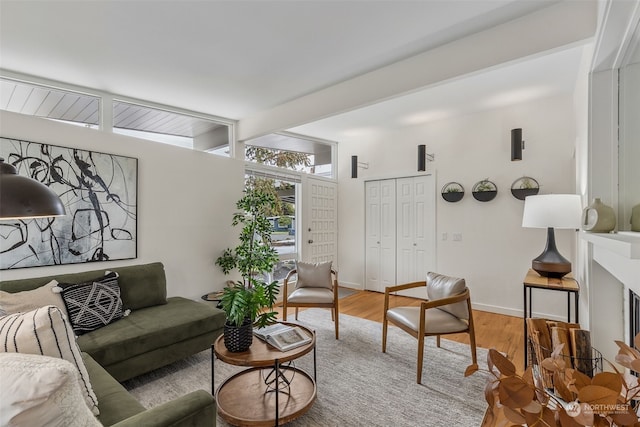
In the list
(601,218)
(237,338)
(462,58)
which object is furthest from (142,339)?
(462,58)

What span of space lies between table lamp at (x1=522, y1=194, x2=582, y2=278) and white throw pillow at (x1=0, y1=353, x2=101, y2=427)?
3.09 m

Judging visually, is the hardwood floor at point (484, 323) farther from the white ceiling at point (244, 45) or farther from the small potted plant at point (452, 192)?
the white ceiling at point (244, 45)

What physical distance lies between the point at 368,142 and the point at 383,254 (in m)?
1.92

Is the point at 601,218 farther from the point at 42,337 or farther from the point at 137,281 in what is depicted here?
the point at 137,281

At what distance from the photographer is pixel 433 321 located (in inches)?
101

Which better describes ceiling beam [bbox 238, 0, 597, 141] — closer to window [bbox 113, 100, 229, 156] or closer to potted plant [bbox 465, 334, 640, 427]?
window [bbox 113, 100, 229, 156]

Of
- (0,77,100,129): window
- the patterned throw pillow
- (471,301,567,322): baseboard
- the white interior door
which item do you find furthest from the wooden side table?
(0,77,100,129): window

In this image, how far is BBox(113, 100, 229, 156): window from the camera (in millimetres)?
3402

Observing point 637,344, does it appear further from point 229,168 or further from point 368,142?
point 368,142

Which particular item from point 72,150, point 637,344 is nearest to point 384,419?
point 637,344

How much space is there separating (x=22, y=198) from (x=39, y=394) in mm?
743

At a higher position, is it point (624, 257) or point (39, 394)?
point (624, 257)

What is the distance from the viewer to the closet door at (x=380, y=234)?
514 centimetres

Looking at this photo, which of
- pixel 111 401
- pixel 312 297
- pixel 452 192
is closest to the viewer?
pixel 111 401
